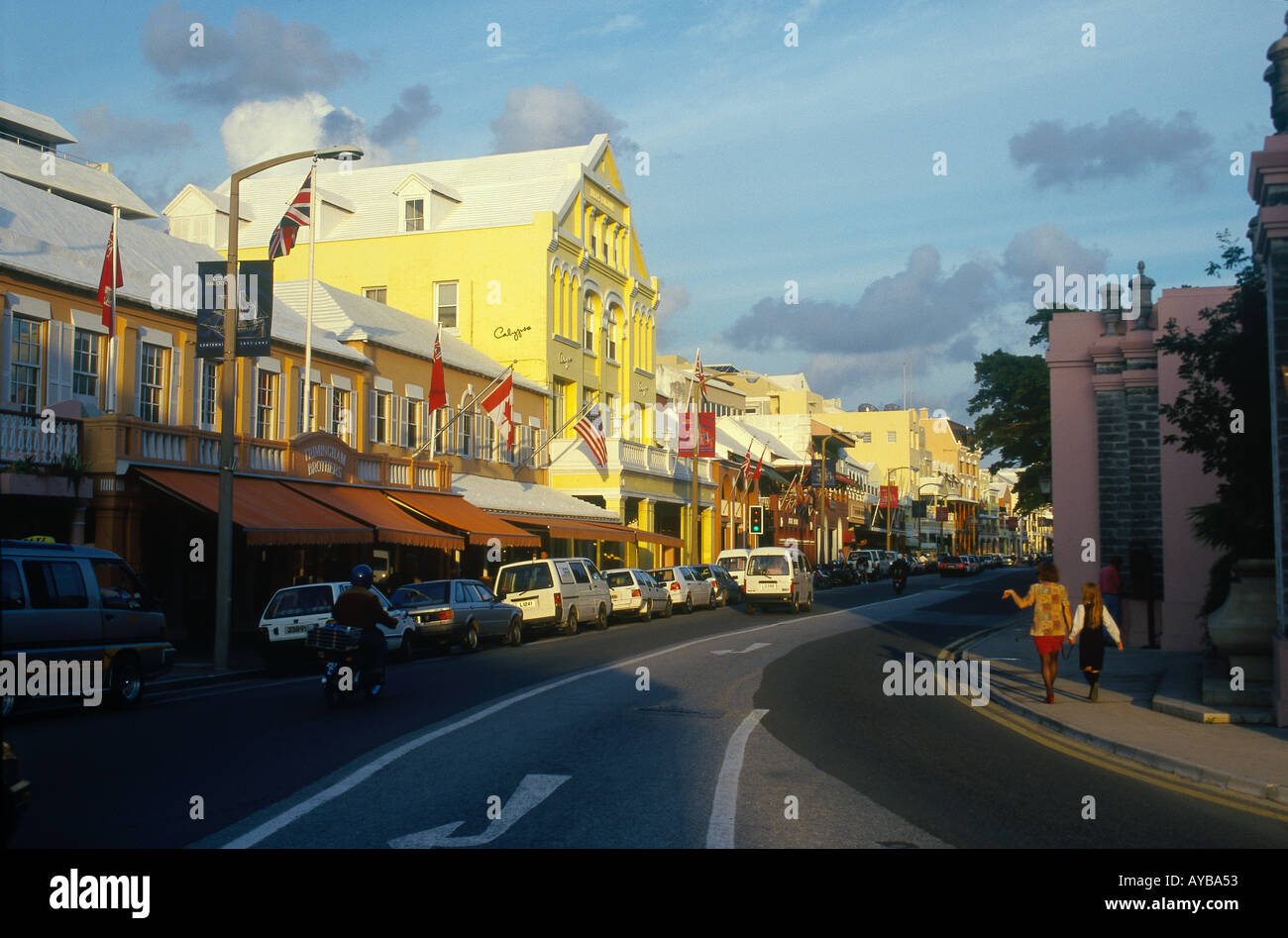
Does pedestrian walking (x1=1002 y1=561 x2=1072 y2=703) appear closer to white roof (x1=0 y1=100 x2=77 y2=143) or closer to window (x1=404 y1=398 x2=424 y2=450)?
window (x1=404 y1=398 x2=424 y2=450)

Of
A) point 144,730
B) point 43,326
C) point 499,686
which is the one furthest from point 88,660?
point 43,326

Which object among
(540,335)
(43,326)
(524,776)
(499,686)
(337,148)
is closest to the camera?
(524,776)

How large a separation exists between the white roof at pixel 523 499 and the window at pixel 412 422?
1.84 metres

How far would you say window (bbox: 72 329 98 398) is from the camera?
954 inches

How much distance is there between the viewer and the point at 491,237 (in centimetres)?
4644

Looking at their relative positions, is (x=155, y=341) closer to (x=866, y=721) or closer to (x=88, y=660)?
(x=88, y=660)

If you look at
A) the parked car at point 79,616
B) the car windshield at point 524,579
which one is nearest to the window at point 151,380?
the car windshield at point 524,579

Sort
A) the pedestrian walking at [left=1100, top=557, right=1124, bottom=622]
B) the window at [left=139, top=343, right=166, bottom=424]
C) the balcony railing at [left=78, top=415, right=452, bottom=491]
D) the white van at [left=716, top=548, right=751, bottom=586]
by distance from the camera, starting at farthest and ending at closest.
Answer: the white van at [left=716, top=548, right=751, bottom=586] < the window at [left=139, top=343, right=166, bottom=424] < the pedestrian walking at [left=1100, top=557, right=1124, bottom=622] < the balcony railing at [left=78, top=415, right=452, bottom=491]

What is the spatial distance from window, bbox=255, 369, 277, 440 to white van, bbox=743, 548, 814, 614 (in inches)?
627

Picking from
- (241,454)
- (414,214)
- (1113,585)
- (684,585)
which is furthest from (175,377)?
(414,214)

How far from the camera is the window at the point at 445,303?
46875mm

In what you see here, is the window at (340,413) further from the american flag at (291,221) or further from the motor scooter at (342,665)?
the motor scooter at (342,665)

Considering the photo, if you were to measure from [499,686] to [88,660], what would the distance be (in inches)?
214

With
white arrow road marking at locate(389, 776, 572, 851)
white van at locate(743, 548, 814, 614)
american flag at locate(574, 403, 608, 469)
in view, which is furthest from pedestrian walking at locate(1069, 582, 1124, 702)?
american flag at locate(574, 403, 608, 469)
